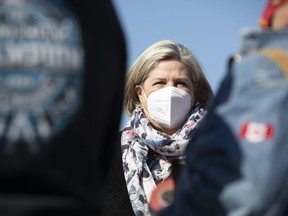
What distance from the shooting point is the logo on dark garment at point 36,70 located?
1.53m

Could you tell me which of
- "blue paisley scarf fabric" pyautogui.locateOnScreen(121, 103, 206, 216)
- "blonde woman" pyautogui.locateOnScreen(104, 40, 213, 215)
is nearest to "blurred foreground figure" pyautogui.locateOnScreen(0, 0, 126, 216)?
"blue paisley scarf fabric" pyautogui.locateOnScreen(121, 103, 206, 216)

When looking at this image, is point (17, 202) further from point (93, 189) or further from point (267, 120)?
point (267, 120)

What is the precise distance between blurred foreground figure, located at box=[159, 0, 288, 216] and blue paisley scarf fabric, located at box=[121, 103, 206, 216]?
7.61ft

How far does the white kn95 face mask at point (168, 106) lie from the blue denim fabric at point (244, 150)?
247 centimetres

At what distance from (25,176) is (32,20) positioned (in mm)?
363

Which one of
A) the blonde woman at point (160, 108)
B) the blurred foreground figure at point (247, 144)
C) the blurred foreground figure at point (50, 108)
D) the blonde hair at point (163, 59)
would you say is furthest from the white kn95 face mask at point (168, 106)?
the blurred foreground figure at point (50, 108)

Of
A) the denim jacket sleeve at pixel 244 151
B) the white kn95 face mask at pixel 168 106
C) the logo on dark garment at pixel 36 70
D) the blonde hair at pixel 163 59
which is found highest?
the logo on dark garment at pixel 36 70

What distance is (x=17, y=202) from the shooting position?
4.83ft

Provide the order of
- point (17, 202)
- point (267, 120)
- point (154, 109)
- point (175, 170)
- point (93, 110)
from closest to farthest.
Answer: point (17, 202) < point (93, 110) < point (267, 120) < point (175, 170) < point (154, 109)

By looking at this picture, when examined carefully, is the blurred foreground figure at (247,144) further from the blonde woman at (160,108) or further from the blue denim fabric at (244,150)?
the blonde woman at (160,108)

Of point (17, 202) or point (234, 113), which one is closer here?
point (17, 202)

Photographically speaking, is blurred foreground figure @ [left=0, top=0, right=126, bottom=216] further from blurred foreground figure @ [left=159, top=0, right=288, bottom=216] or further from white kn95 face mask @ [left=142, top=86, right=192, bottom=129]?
white kn95 face mask @ [left=142, top=86, right=192, bottom=129]

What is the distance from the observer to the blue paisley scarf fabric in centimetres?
420

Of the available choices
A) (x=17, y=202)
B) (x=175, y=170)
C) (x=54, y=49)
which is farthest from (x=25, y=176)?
(x=175, y=170)
